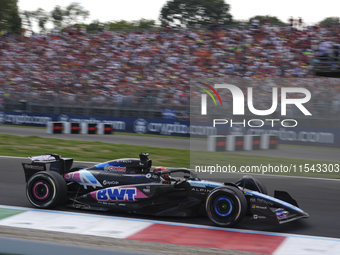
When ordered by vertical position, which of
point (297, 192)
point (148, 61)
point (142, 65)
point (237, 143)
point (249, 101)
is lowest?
point (297, 192)

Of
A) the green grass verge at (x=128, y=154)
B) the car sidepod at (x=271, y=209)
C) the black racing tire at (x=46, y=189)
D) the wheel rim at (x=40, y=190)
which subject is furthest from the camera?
the green grass verge at (x=128, y=154)

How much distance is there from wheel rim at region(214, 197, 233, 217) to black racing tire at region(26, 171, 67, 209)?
210cm

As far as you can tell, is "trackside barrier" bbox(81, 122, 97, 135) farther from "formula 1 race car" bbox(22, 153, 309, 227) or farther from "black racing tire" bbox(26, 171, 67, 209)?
"black racing tire" bbox(26, 171, 67, 209)

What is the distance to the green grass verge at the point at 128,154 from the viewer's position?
8.60m

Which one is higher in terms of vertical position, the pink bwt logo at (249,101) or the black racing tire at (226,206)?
the pink bwt logo at (249,101)

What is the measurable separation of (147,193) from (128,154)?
21.9 ft

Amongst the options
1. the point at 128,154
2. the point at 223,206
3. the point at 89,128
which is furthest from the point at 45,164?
the point at 89,128

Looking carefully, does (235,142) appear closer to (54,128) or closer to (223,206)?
(223,206)

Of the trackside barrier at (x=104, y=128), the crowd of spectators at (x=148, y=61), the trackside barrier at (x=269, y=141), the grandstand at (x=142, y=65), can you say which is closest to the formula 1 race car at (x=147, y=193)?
the trackside barrier at (x=269, y=141)

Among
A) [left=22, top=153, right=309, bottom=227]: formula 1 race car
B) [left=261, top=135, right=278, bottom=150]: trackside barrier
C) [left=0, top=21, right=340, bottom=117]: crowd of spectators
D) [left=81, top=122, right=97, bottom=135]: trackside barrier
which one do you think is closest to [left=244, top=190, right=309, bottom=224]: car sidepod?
[left=22, top=153, right=309, bottom=227]: formula 1 race car

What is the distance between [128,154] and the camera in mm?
12148

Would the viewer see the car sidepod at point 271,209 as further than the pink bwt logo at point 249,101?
No

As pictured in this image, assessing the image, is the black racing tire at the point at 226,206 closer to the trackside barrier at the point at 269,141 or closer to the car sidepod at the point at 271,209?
the car sidepod at the point at 271,209

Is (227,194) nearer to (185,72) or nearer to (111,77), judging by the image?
(185,72)
